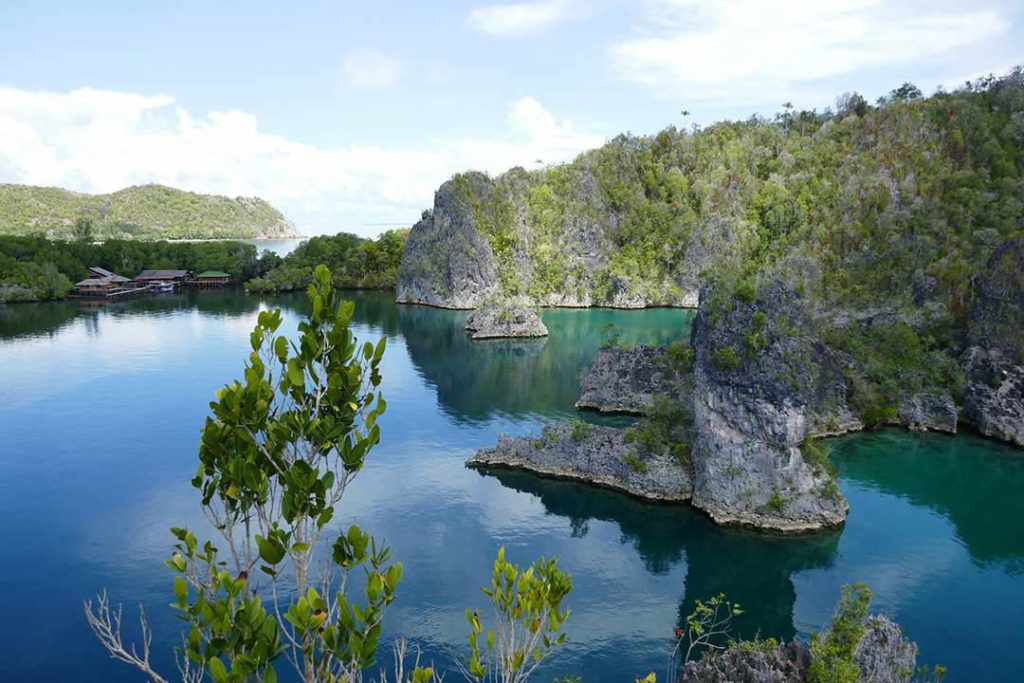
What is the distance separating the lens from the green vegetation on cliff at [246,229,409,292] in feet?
399

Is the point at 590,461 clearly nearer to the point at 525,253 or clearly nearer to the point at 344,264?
the point at 525,253

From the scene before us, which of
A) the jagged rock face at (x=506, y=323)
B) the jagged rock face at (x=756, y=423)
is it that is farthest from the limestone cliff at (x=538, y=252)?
the jagged rock face at (x=756, y=423)

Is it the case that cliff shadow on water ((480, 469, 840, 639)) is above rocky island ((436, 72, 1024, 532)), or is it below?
below

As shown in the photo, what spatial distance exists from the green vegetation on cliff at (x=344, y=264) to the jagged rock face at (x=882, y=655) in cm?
11235

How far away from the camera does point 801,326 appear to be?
38.2m

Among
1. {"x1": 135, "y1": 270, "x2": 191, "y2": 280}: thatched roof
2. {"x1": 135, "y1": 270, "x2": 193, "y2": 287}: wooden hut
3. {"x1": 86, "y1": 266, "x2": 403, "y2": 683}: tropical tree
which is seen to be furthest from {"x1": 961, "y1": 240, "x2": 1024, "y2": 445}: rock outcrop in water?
{"x1": 135, "y1": 270, "x2": 193, "y2": 287}: wooden hut

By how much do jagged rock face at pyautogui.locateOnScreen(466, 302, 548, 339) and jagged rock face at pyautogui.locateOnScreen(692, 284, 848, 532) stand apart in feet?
158

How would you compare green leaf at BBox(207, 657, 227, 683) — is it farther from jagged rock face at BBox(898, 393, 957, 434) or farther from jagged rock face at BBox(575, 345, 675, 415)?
jagged rock face at BBox(898, 393, 957, 434)

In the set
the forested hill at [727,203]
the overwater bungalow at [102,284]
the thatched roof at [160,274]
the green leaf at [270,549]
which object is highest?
the forested hill at [727,203]

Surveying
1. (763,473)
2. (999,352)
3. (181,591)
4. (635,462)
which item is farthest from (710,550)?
(999,352)

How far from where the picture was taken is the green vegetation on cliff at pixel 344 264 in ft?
399

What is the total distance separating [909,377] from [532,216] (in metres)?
81.6

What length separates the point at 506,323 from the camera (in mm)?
82688

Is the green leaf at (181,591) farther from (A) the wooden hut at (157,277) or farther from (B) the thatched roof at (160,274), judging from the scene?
(B) the thatched roof at (160,274)
